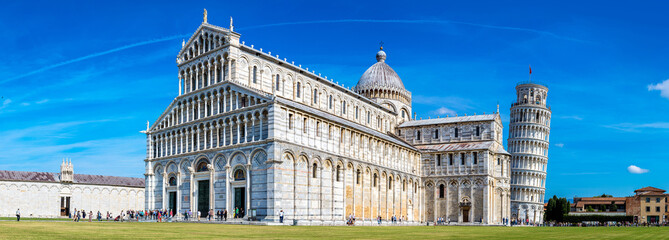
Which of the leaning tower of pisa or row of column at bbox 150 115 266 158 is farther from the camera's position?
the leaning tower of pisa

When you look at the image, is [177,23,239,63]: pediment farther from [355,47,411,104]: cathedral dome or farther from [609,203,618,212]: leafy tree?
[609,203,618,212]: leafy tree

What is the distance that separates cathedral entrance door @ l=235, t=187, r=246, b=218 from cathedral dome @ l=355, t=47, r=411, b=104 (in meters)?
37.1

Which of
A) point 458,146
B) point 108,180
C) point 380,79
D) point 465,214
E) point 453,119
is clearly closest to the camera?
point 465,214

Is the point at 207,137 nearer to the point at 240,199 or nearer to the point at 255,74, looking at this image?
the point at 255,74

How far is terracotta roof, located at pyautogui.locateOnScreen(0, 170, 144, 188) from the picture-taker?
9044 cm

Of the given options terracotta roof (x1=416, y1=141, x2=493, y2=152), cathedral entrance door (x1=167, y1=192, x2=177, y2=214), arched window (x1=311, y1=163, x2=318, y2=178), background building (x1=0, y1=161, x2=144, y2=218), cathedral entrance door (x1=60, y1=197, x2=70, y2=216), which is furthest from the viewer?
cathedral entrance door (x1=60, y1=197, x2=70, y2=216)

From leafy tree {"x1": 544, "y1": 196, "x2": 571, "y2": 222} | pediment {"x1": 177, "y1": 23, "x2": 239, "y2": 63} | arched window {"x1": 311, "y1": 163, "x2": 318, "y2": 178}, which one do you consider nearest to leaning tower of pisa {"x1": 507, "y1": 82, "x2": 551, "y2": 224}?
leafy tree {"x1": 544, "y1": 196, "x2": 571, "y2": 222}

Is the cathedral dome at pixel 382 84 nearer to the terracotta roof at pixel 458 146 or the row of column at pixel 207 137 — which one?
the terracotta roof at pixel 458 146

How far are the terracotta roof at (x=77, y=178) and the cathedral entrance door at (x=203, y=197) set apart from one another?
4537 cm

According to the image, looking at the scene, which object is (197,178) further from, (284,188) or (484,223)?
(484,223)

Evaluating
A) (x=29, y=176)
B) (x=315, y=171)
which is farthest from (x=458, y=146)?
(x=29, y=176)

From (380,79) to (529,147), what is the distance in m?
43.5

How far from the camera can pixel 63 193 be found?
95.2 meters

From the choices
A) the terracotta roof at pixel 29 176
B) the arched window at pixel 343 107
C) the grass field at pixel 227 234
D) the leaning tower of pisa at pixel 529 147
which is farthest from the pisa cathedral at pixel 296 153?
the terracotta roof at pixel 29 176
